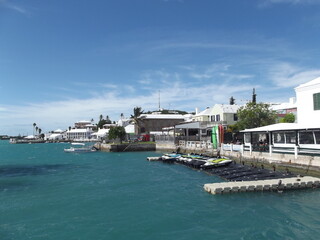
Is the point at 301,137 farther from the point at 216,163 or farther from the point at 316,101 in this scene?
the point at 216,163

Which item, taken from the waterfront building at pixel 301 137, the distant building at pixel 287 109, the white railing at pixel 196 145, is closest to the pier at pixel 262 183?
the waterfront building at pixel 301 137

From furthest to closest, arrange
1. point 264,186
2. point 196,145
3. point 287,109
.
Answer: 1. point 287,109
2. point 196,145
3. point 264,186

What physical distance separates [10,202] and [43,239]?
9008 millimetres

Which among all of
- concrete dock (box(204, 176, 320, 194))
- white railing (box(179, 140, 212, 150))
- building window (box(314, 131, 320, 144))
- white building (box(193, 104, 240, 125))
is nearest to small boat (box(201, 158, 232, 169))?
building window (box(314, 131, 320, 144))

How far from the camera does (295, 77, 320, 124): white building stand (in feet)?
99.3

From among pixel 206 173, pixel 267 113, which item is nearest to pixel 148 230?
pixel 206 173

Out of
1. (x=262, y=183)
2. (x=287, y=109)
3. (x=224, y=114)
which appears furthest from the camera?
(x=224, y=114)

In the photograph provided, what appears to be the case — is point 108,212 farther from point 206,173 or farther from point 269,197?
point 206,173

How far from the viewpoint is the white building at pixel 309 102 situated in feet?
99.3

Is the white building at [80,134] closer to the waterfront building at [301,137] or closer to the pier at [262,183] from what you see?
the waterfront building at [301,137]

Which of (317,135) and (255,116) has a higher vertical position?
(255,116)

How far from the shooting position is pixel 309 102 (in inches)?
1232

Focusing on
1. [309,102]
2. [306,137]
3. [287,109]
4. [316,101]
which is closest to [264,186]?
[306,137]

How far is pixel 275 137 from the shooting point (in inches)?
1460
